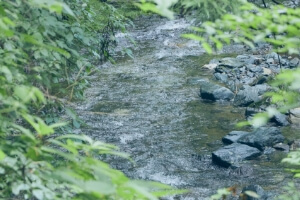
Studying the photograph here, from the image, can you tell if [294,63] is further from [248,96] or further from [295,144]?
[295,144]

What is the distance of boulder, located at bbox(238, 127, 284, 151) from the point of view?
25.3ft

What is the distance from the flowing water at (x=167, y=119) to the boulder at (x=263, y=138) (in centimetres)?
33

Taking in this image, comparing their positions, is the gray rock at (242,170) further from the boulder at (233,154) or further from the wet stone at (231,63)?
the wet stone at (231,63)

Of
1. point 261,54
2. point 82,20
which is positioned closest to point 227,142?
point 82,20

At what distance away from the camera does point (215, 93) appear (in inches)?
394

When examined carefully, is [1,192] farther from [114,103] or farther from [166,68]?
[166,68]

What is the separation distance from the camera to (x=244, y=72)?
11.6m

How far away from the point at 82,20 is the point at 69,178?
342cm

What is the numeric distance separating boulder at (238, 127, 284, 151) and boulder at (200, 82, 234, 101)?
6.92ft

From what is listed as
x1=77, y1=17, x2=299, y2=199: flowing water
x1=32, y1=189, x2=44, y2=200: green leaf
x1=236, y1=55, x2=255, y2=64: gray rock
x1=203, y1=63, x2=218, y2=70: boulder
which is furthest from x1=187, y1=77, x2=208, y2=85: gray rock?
x1=32, y1=189, x2=44, y2=200: green leaf

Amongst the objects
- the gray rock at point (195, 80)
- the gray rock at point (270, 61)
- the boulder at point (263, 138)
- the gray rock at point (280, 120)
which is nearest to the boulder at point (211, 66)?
the gray rock at point (195, 80)

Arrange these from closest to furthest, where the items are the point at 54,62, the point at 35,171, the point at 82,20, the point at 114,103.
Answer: the point at 35,171, the point at 54,62, the point at 82,20, the point at 114,103

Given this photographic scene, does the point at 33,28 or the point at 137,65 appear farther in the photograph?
the point at 137,65

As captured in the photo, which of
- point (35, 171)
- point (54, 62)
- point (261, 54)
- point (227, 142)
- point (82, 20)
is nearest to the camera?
point (35, 171)
